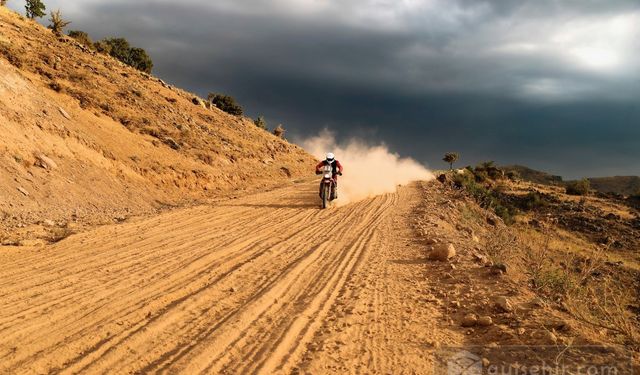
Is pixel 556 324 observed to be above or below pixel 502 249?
below

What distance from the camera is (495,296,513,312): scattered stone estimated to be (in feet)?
20.2

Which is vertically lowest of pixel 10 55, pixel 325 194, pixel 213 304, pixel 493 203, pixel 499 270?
pixel 213 304

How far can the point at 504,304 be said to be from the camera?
20.5 feet

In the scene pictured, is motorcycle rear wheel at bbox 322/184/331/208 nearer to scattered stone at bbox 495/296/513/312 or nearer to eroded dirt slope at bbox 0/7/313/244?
eroded dirt slope at bbox 0/7/313/244

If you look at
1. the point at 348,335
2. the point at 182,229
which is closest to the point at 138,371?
the point at 348,335

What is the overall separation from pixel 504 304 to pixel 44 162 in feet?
45.6

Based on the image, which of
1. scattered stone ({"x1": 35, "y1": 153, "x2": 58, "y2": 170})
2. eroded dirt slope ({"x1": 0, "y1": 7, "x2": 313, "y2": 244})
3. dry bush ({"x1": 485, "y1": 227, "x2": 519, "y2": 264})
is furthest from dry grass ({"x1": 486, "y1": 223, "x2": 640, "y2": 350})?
scattered stone ({"x1": 35, "y1": 153, "x2": 58, "y2": 170})

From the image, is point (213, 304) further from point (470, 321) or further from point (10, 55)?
point (10, 55)

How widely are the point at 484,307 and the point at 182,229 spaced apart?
7955 mm

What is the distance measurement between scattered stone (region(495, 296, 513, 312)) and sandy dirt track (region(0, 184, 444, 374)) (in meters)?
0.96

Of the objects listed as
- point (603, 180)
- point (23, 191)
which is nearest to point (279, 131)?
point (23, 191)

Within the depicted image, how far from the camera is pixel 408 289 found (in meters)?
7.51

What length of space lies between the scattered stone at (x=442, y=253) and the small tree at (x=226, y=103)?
1689 inches

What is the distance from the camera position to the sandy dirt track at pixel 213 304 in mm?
4836
